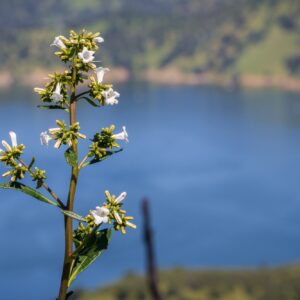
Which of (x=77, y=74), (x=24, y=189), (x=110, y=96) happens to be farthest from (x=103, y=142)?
(x=24, y=189)

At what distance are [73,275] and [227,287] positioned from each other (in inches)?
3240

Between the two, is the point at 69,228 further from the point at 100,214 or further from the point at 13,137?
the point at 13,137

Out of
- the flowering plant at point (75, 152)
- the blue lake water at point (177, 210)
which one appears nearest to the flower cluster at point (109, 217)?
the flowering plant at point (75, 152)

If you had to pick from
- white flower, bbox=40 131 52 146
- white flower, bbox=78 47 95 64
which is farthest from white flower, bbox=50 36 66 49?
white flower, bbox=40 131 52 146

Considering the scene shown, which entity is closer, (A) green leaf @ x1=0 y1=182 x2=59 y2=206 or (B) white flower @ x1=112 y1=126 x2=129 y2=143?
(A) green leaf @ x1=0 y1=182 x2=59 y2=206

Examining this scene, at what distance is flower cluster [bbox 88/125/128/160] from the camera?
2.62 metres

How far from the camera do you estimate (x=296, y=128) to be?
193 meters

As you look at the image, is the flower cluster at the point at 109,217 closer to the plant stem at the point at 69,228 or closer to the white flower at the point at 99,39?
the plant stem at the point at 69,228

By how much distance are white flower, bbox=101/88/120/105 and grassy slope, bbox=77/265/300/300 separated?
245 ft

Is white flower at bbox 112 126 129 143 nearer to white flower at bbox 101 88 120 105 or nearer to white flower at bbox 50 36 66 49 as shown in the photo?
white flower at bbox 101 88 120 105

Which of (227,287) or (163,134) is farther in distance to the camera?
(163,134)

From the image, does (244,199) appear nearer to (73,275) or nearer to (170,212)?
(170,212)

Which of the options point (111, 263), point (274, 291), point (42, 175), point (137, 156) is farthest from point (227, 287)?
Result: point (42, 175)

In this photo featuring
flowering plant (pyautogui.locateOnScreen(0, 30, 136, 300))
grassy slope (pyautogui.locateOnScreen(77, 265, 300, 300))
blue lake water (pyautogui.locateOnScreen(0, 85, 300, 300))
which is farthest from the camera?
blue lake water (pyautogui.locateOnScreen(0, 85, 300, 300))
